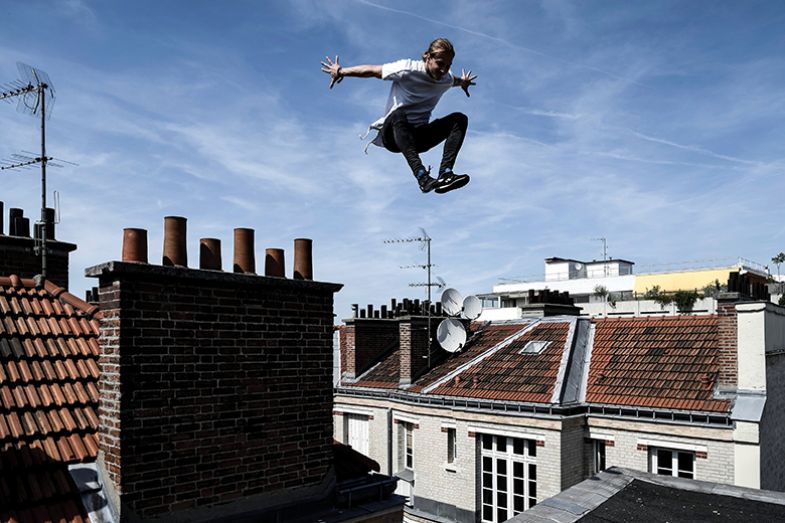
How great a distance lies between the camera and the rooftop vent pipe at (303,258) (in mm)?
7633

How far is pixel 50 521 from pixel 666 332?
17880 millimetres

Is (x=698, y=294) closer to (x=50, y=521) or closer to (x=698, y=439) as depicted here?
(x=698, y=439)

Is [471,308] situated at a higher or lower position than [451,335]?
higher

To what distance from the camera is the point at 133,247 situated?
6277 mm

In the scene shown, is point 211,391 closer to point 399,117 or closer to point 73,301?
A: point 73,301

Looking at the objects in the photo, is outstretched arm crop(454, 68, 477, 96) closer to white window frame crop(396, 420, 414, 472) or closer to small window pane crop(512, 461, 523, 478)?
small window pane crop(512, 461, 523, 478)

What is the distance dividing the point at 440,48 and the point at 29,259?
10021 millimetres

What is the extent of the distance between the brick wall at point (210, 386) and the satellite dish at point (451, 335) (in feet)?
50.7

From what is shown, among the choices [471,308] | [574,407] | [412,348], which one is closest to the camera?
[574,407]

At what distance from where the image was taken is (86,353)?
7461 millimetres

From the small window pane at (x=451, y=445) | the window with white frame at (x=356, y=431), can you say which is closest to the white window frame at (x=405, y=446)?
the window with white frame at (x=356, y=431)

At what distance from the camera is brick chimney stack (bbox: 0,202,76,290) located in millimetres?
10609

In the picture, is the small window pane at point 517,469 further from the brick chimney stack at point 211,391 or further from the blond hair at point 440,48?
the blond hair at point 440,48

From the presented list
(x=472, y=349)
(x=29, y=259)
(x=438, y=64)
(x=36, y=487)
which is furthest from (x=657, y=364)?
(x=438, y=64)
